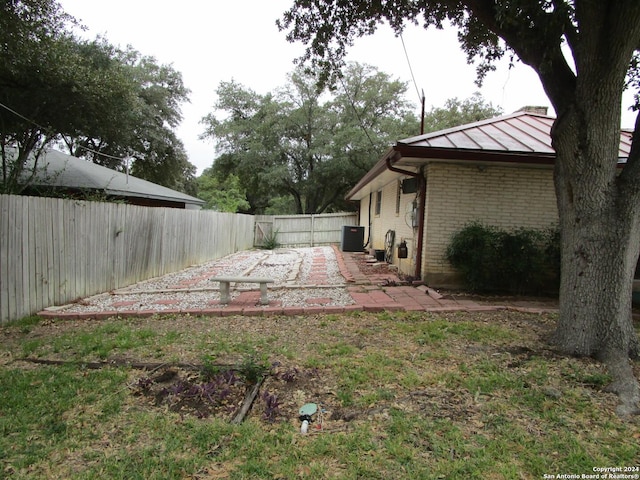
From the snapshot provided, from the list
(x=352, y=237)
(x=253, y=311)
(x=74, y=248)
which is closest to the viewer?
(x=253, y=311)

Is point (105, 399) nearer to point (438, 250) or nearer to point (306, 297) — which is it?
point (306, 297)

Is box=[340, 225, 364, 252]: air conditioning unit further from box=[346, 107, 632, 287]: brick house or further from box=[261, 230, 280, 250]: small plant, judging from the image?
box=[346, 107, 632, 287]: brick house

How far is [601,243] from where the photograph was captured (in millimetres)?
3389

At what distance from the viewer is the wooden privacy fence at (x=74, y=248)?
15.8 ft

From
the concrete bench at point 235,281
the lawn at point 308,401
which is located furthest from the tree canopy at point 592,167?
the concrete bench at point 235,281

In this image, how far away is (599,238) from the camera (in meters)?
3.39

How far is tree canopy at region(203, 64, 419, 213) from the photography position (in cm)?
2300

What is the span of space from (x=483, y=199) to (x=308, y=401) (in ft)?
17.8

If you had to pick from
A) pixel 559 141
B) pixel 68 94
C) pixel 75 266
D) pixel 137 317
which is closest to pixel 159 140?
pixel 68 94

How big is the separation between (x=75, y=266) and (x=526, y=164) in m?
7.93

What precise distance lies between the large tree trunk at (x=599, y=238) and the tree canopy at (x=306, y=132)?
761 inches

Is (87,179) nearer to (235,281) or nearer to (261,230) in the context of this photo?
(235,281)

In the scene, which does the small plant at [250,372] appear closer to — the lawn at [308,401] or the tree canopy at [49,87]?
the lawn at [308,401]

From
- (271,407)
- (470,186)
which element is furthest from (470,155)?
(271,407)
